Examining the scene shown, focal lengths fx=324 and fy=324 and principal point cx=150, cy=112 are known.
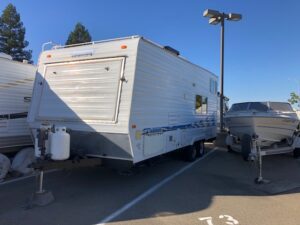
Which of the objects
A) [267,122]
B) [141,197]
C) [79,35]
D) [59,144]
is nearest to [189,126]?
[267,122]

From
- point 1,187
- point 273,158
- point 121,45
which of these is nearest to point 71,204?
point 1,187

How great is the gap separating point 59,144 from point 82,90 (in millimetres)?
1485

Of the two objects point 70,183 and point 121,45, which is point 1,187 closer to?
point 70,183

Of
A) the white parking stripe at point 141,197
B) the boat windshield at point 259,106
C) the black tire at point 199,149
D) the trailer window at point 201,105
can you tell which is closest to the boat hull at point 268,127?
the boat windshield at point 259,106

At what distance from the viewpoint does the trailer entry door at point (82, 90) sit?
7055mm

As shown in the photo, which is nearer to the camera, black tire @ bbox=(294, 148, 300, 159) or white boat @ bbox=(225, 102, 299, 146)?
→ white boat @ bbox=(225, 102, 299, 146)

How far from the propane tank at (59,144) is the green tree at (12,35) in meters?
27.8

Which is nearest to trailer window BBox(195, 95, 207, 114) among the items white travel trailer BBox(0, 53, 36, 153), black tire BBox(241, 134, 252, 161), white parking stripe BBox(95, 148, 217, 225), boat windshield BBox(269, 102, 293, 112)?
black tire BBox(241, 134, 252, 161)

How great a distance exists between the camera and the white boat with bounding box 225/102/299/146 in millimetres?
11195

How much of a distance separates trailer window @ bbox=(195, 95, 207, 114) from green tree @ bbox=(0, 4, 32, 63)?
81.3ft

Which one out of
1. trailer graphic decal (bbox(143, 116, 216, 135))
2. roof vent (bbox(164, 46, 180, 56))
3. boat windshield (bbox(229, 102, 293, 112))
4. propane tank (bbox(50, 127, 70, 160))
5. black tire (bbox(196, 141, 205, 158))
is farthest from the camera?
boat windshield (bbox(229, 102, 293, 112))

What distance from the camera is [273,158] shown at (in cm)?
1266

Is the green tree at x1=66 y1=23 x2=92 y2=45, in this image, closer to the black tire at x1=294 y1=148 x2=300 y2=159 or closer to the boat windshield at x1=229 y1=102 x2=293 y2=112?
the boat windshield at x1=229 y1=102 x2=293 y2=112

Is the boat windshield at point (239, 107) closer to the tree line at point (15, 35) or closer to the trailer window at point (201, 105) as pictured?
the trailer window at point (201, 105)
